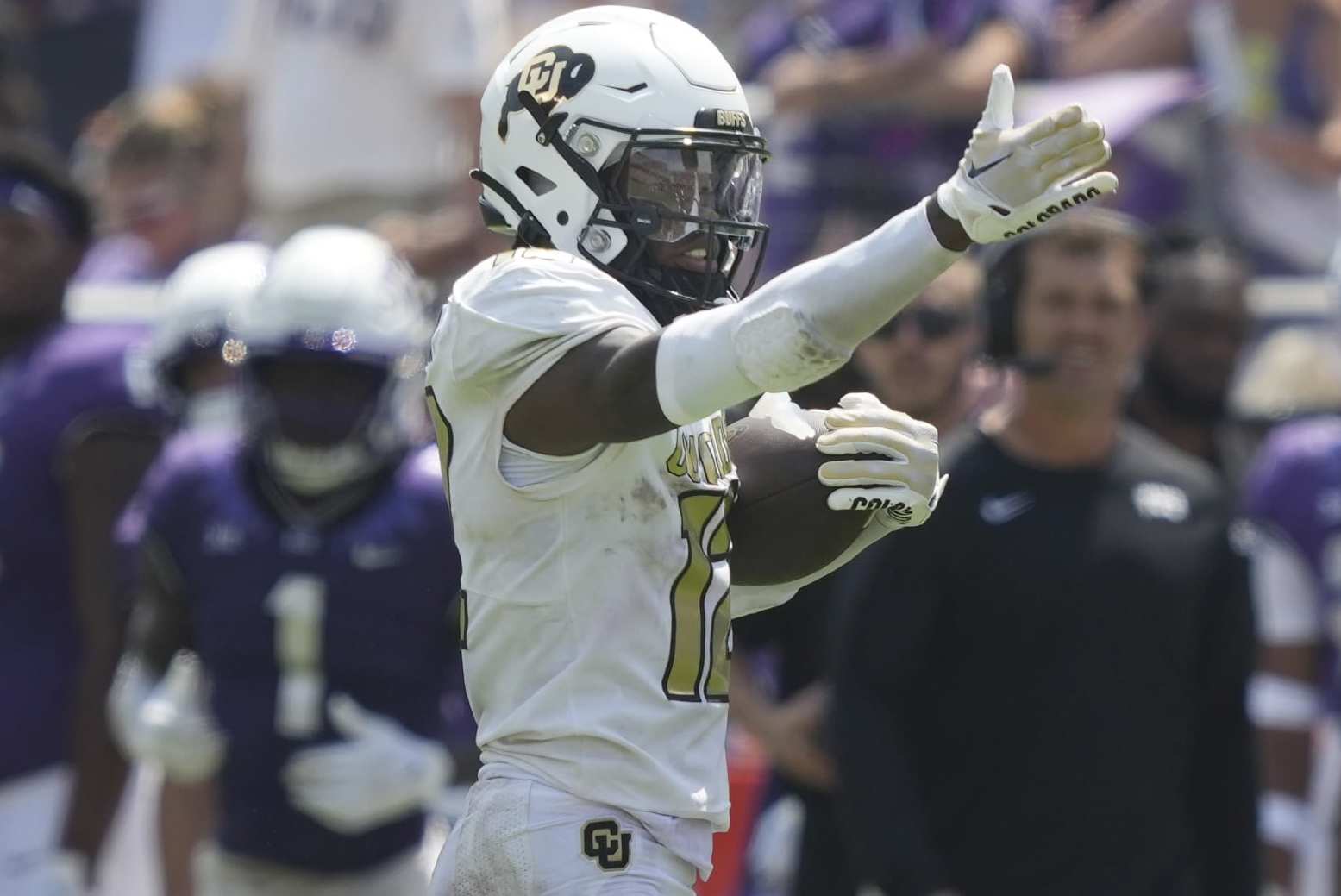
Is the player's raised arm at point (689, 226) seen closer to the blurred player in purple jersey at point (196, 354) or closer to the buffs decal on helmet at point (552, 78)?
the buffs decal on helmet at point (552, 78)

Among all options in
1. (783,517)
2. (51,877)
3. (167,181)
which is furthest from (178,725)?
(167,181)

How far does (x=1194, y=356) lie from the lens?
6.57 metres

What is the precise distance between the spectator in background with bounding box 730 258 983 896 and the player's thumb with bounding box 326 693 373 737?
2.72 feet

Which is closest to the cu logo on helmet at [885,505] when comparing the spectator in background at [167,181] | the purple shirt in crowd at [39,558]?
the purple shirt in crowd at [39,558]

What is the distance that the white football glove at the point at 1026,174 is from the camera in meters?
3.23

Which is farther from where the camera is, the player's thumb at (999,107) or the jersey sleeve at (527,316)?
the jersey sleeve at (527,316)

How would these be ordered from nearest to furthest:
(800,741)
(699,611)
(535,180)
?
(699,611), (535,180), (800,741)

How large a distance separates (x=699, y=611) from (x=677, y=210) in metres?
0.56

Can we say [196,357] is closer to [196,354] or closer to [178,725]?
[196,354]

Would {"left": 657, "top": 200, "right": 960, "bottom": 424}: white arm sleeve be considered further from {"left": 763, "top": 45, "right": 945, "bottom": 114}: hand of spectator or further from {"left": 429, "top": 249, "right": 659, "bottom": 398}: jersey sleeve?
{"left": 763, "top": 45, "right": 945, "bottom": 114}: hand of spectator

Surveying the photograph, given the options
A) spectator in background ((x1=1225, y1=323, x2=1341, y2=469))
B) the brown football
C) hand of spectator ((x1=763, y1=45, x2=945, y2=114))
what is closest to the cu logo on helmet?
the brown football

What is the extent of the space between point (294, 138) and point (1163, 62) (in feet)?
8.67

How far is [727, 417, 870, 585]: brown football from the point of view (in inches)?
152

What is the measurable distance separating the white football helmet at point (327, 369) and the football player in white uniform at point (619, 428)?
6.33ft
